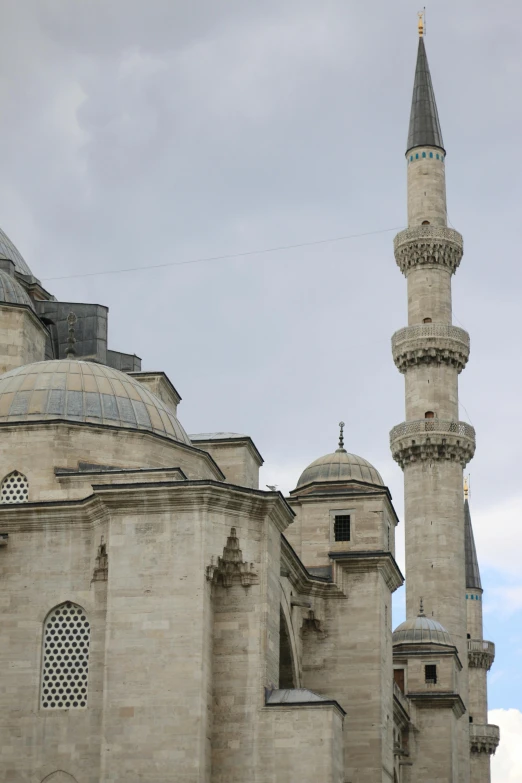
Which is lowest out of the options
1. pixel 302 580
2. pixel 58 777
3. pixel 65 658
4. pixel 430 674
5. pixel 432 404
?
pixel 58 777

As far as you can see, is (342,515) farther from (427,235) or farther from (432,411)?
(427,235)

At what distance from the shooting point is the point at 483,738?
A: 56.6 meters

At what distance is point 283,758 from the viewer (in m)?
21.0

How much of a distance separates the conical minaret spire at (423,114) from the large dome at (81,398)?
20038 millimetres

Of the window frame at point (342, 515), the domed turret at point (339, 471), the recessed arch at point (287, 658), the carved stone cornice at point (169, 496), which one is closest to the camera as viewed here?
the carved stone cornice at point (169, 496)

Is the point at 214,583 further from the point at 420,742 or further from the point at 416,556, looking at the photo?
the point at 416,556

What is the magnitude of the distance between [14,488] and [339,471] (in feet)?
29.1

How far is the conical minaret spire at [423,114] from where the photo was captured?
43969 millimetres

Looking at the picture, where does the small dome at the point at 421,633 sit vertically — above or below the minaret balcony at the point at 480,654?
below

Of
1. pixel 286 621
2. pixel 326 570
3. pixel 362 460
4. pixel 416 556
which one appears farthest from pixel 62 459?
pixel 416 556

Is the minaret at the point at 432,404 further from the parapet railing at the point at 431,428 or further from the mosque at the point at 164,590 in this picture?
the mosque at the point at 164,590

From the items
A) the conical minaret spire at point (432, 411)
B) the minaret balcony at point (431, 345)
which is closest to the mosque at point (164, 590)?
the conical minaret spire at point (432, 411)

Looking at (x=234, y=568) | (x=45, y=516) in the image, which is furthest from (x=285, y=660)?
(x=45, y=516)

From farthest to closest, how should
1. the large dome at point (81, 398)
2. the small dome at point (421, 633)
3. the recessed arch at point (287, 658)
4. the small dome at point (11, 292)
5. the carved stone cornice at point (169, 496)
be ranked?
the small dome at point (421, 633) < the small dome at point (11, 292) < the recessed arch at point (287, 658) < the large dome at point (81, 398) < the carved stone cornice at point (169, 496)
